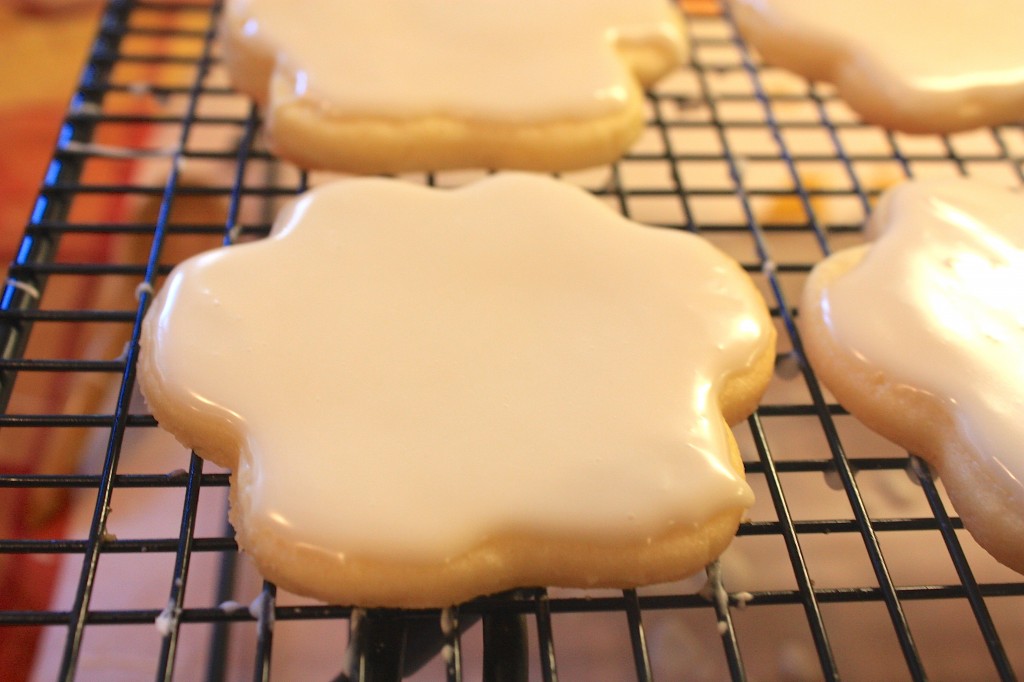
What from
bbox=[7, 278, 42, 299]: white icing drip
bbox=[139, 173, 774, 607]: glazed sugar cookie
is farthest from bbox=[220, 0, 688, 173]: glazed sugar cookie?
bbox=[7, 278, 42, 299]: white icing drip

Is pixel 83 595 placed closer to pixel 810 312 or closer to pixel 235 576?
pixel 235 576

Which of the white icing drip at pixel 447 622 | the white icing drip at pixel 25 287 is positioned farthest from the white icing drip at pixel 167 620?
the white icing drip at pixel 25 287

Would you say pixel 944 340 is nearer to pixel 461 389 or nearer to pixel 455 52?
pixel 461 389

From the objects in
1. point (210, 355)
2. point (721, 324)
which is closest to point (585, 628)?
point (721, 324)

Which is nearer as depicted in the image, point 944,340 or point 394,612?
point 394,612

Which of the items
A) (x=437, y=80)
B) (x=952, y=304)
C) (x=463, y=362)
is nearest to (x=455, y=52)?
(x=437, y=80)
